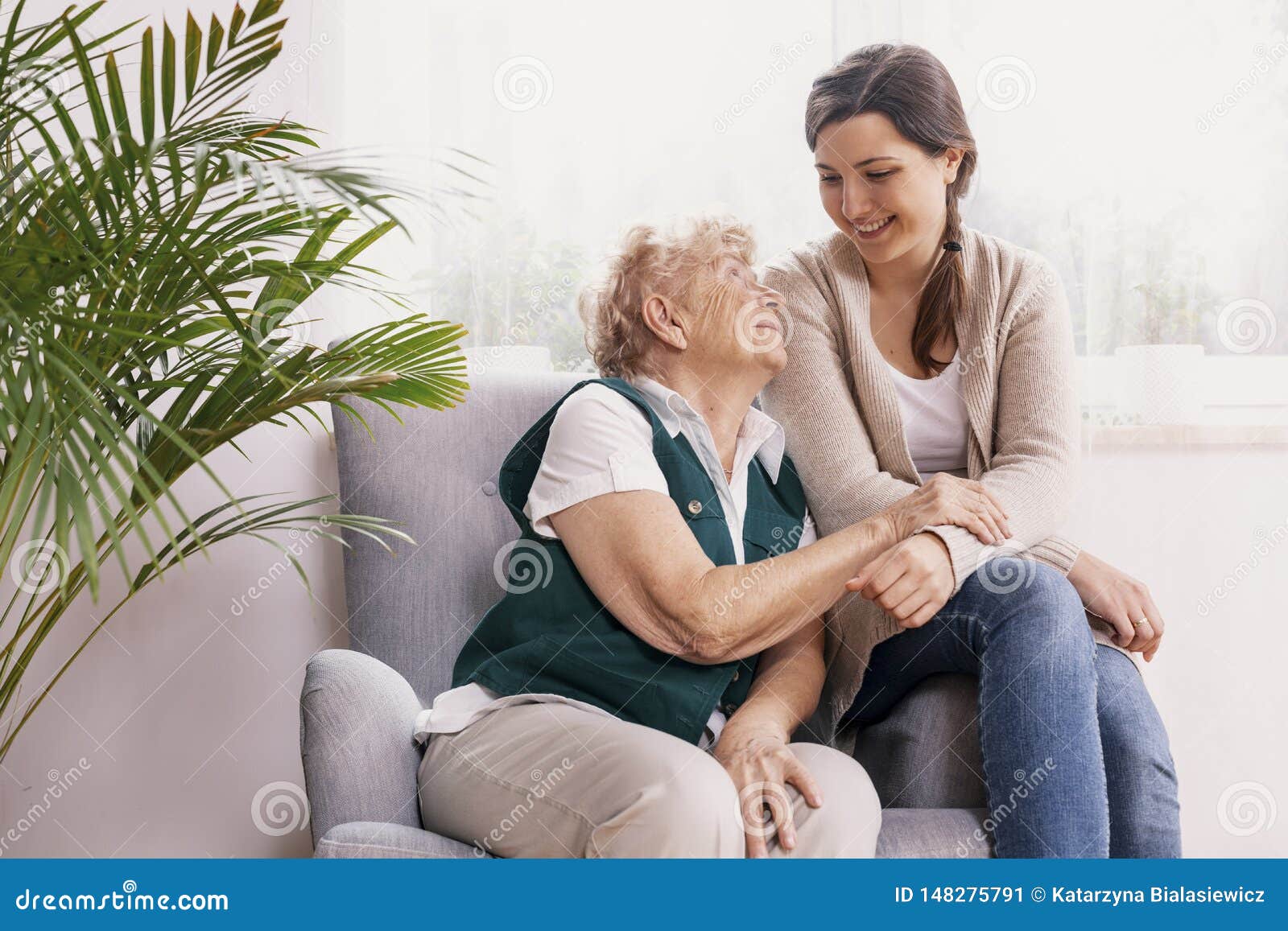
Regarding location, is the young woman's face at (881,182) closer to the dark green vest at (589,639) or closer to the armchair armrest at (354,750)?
the dark green vest at (589,639)

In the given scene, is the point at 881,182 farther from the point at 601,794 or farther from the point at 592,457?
the point at 601,794

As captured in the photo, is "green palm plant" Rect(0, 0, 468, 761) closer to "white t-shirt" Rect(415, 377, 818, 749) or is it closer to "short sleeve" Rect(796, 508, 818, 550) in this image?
"white t-shirt" Rect(415, 377, 818, 749)

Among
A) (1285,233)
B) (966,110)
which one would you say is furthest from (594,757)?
(1285,233)

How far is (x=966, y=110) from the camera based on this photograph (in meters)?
2.32

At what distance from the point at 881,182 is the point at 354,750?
1.12 meters

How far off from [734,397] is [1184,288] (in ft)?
4.02

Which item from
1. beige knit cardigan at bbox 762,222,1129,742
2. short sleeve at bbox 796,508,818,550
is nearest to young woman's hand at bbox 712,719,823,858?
beige knit cardigan at bbox 762,222,1129,742

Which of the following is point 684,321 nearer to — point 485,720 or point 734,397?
point 734,397

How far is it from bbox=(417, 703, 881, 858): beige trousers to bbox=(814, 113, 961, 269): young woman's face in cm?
81

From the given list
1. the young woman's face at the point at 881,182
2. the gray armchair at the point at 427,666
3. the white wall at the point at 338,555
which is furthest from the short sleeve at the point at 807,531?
the white wall at the point at 338,555

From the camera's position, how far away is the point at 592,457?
144 cm

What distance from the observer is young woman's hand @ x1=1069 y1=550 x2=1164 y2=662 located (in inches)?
62.6

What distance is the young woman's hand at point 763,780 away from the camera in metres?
1.29

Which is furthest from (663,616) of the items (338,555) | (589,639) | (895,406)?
(338,555)
